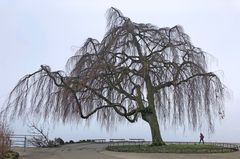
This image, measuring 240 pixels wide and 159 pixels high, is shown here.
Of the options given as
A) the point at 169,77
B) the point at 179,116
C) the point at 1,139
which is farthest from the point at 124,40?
the point at 1,139

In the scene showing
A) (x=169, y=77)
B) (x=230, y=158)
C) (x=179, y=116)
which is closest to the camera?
(x=230, y=158)

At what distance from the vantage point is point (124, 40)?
1236 inches

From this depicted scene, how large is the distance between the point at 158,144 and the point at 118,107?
4.16 metres

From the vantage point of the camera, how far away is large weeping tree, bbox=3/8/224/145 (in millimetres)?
29016

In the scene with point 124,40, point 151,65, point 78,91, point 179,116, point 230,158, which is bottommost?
point 230,158

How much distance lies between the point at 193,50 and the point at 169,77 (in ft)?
9.06

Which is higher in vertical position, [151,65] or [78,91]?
[151,65]

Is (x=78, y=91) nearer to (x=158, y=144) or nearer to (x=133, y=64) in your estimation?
(x=133, y=64)

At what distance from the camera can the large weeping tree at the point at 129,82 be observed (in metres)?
29.0

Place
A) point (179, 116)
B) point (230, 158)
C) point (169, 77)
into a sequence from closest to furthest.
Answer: point (230, 158) → point (179, 116) → point (169, 77)

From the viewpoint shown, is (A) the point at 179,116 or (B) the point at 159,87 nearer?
(A) the point at 179,116

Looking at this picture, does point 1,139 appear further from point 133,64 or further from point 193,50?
point 193,50

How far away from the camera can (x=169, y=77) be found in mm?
30984

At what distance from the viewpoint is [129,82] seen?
1273 inches
